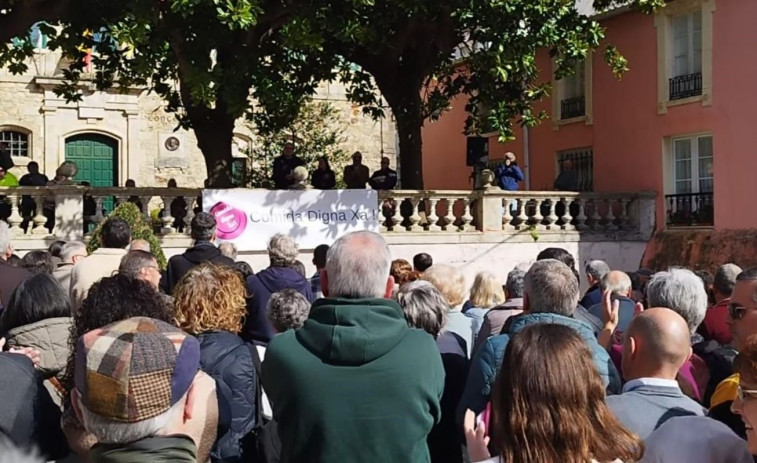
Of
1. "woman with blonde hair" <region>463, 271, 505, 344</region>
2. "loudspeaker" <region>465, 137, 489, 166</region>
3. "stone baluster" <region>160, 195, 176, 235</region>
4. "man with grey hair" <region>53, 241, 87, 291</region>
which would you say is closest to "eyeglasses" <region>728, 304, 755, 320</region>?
"woman with blonde hair" <region>463, 271, 505, 344</region>

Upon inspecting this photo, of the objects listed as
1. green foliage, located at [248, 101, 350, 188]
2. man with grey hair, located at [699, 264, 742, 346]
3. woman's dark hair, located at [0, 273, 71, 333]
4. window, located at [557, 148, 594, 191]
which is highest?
green foliage, located at [248, 101, 350, 188]

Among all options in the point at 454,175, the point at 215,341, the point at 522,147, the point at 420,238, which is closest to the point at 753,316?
the point at 215,341

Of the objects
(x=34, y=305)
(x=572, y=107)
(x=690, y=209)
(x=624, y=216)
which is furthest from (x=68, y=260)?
(x=572, y=107)

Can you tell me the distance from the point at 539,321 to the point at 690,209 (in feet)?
50.8

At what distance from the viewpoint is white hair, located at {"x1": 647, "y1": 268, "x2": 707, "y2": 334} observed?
15.3 ft

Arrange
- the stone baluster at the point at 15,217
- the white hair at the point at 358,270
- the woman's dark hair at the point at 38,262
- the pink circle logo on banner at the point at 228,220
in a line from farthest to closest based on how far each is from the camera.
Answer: the pink circle logo on banner at the point at 228,220, the stone baluster at the point at 15,217, the woman's dark hair at the point at 38,262, the white hair at the point at 358,270

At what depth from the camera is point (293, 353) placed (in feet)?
11.1

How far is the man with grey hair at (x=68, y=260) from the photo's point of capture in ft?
22.4

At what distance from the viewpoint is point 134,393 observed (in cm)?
250

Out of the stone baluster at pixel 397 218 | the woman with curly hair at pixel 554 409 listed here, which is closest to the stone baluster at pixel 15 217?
the stone baluster at pixel 397 218

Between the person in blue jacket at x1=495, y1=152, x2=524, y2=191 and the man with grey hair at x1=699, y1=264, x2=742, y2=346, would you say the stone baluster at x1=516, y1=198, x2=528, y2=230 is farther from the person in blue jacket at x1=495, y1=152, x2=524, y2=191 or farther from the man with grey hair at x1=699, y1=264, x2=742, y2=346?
the man with grey hair at x1=699, y1=264, x2=742, y2=346

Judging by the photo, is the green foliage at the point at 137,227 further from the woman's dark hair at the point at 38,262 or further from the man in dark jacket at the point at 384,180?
the man in dark jacket at the point at 384,180

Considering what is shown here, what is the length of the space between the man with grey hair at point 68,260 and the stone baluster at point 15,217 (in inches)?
265

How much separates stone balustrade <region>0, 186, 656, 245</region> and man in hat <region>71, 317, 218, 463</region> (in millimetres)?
11734
